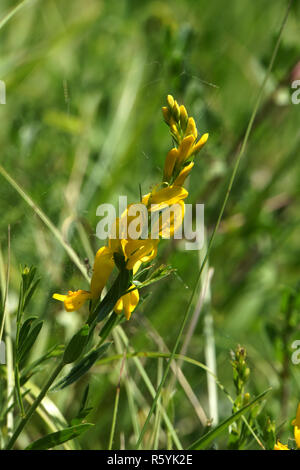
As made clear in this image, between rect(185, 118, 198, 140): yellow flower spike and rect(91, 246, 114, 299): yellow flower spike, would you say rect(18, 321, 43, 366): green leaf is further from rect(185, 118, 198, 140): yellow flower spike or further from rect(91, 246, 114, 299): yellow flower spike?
rect(185, 118, 198, 140): yellow flower spike

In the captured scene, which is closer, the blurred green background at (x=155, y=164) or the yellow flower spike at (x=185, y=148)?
the yellow flower spike at (x=185, y=148)

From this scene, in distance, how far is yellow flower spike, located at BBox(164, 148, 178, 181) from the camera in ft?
1.85

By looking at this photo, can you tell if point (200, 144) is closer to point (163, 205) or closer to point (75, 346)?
point (163, 205)

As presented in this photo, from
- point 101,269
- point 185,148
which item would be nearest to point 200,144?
point 185,148

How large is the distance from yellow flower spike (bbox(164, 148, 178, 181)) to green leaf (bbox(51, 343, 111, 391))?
18cm

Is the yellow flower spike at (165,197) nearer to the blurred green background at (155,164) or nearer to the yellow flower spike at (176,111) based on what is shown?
the yellow flower spike at (176,111)

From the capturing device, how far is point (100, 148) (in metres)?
1.58

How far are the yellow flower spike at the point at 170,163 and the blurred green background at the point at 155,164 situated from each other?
159mm

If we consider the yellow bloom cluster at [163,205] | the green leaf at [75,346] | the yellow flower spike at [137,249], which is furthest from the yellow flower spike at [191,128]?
the green leaf at [75,346]

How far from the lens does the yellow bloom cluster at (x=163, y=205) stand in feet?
1.86

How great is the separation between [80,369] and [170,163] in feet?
0.73

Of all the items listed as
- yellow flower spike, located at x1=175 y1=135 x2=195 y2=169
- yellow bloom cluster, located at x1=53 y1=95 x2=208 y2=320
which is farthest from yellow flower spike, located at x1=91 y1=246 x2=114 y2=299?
yellow flower spike, located at x1=175 y1=135 x2=195 y2=169

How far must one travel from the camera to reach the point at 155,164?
80 centimetres

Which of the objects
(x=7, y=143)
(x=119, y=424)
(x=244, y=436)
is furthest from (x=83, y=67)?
(x=244, y=436)
